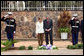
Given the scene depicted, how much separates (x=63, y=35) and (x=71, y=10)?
185 centimetres

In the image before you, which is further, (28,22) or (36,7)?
(36,7)

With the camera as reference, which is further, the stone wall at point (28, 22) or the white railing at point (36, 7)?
the white railing at point (36, 7)

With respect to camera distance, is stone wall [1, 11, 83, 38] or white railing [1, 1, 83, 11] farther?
white railing [1, 1, 83, 11]

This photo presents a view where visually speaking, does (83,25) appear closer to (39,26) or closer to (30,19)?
(39,26)

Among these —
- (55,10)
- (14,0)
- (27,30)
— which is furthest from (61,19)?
(14,0)

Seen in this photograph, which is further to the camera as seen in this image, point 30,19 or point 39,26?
point 30,19

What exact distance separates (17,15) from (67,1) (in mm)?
3480

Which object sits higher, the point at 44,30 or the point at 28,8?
the point at 28,8

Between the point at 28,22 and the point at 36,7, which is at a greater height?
the point at 36,7

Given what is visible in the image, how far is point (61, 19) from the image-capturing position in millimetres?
17906

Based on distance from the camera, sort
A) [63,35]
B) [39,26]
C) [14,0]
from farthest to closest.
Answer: [14,0]
[63,35]
[39,26]

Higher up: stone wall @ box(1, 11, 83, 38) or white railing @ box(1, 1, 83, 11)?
white railing @ box(1, 1, 83, 11)

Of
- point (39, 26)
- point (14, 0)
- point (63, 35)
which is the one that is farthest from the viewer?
point (14, 0)

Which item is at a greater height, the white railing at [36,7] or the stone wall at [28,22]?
the white railing at [36,7]
